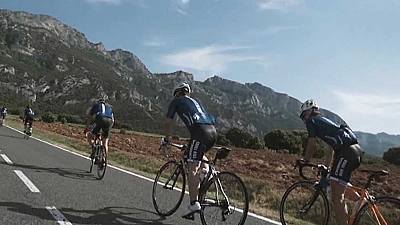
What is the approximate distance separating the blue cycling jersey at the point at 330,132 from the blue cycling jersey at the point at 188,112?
1.51m

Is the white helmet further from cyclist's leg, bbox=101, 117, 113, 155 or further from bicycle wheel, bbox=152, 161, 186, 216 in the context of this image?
cyclist's leg, bbox=101, 117, 113, 155

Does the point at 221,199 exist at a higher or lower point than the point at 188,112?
lower

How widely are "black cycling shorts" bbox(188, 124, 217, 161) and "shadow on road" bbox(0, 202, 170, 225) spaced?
1.19 m

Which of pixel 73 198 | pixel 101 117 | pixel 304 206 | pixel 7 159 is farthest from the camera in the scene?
pixel 7 159

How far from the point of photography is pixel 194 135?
22.2ft

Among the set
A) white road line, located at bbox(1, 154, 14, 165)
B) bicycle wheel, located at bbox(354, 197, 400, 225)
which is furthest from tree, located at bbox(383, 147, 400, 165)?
bicycle wheel, located at bbox(354, 197, 400, 225)

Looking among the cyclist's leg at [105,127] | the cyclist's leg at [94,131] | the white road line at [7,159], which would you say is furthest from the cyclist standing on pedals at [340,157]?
the white road line at [7,159]

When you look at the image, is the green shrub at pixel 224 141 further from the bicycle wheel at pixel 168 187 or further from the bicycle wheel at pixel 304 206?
the bicycle wheel at pixel 304 206

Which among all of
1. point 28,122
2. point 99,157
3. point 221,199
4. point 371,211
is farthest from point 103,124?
point 28,122

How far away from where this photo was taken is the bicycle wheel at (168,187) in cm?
754

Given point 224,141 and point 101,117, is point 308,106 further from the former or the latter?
point 224,141

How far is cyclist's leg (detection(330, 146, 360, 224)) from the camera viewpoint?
612 cm

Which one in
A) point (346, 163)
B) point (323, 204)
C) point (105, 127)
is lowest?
point (323, 204)

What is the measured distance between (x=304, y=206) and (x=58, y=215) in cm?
374
